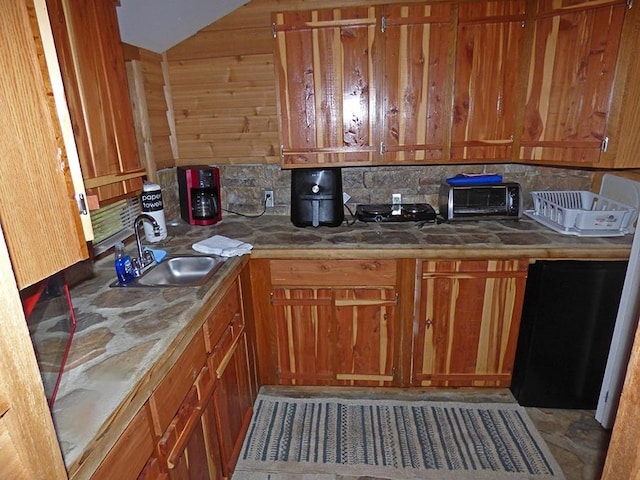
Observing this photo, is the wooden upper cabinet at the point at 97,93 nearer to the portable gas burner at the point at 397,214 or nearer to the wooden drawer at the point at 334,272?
the wooden drawer at the point at 334,272

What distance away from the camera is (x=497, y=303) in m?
1.94

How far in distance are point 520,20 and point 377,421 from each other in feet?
7.34

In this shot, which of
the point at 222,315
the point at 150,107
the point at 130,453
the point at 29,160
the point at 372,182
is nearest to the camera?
the point at 29,160

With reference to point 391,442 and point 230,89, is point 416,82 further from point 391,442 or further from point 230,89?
point 391,442

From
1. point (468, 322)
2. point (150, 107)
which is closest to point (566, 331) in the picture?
point (468, 322)

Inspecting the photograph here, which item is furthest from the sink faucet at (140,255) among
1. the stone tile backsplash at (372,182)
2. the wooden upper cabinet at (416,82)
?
the wooden upper cabinet at (416,82)

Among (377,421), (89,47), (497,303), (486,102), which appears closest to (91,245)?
(89,47)

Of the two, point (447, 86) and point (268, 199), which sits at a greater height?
point (447, 86)

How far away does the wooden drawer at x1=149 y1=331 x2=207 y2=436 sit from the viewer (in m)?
1.00

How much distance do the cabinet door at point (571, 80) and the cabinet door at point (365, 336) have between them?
117 centimetres

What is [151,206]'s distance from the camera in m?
2.02

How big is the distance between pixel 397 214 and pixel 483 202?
0.52m

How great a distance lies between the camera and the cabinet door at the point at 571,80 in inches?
66.9

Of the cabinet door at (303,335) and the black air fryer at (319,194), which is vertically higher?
the black air fryer at (319,194)
